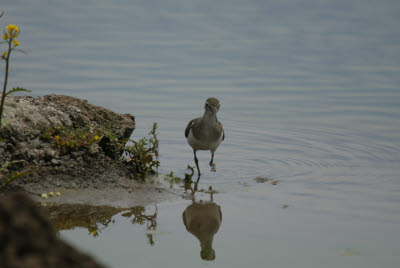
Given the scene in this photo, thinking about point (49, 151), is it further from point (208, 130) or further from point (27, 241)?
point (27, 241)

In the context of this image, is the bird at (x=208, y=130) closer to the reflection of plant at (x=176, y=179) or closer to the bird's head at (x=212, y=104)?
the bird's head at (x=212, y=104)

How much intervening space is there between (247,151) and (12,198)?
27.5ft

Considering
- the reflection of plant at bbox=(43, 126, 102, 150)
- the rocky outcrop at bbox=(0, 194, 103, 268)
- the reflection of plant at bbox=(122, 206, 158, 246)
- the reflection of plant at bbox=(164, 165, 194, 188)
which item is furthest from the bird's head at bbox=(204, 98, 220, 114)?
the rocky outcrop at bbox=(0, 194, 103, 268)

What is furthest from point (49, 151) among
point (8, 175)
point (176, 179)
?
point (176, 179)

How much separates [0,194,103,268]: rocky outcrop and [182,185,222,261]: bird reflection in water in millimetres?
3009

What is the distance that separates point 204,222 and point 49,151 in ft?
8.72

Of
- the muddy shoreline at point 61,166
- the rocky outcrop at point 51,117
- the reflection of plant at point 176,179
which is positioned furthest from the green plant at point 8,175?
the reflection of plant at point 176,179

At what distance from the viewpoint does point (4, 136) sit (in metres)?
7.98

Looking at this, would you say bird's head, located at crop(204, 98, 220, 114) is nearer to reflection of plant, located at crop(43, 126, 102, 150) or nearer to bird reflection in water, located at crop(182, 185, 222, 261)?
bird reflection in water, located at crop(182, 185, 222, 261)

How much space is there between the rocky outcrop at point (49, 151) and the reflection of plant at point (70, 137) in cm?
9

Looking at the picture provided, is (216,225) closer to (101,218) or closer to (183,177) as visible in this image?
(101,218)

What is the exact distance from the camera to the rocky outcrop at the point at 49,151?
308 inches

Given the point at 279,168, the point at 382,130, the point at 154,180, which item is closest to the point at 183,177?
the point at 154,180

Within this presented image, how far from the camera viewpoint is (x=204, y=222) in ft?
23.9
